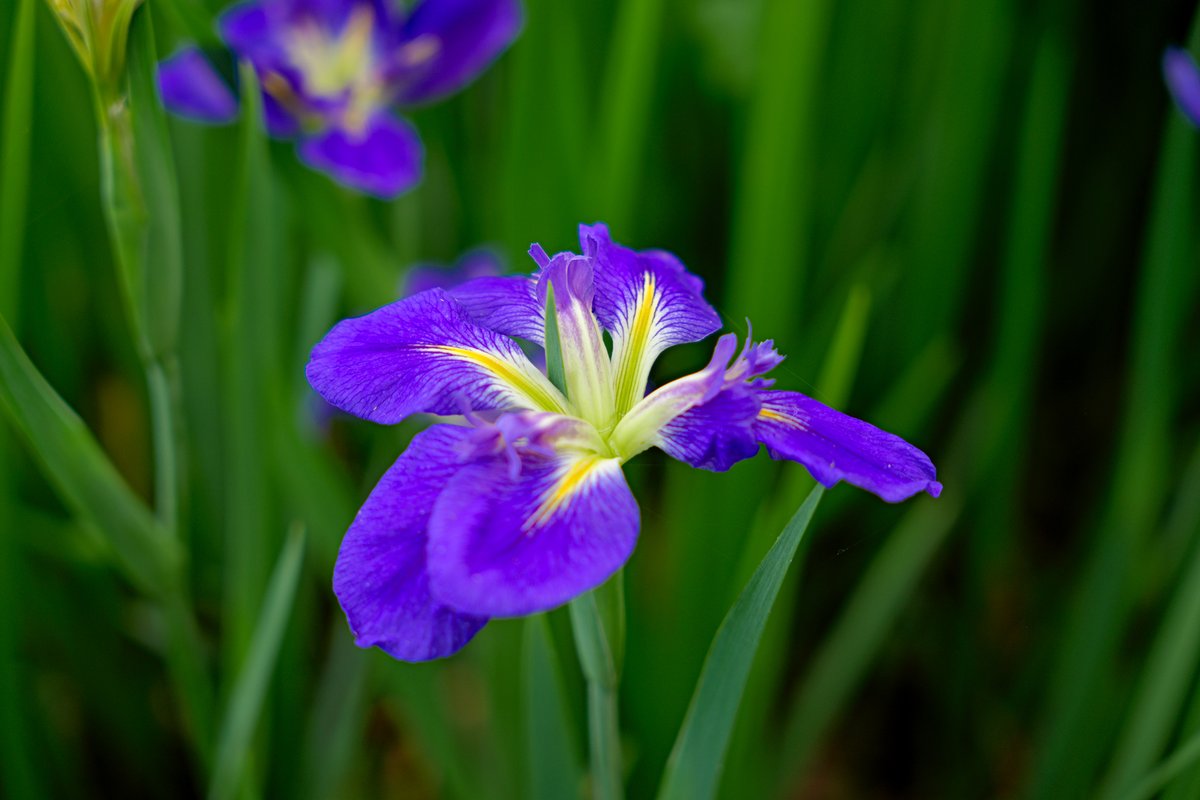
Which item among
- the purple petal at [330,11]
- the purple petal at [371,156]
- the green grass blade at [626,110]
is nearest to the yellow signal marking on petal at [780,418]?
the green grass blade at [626,110]

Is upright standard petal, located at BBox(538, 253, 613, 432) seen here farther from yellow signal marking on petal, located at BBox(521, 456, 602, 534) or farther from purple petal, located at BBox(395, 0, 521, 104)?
purple petal, located at BBox(395, 0, 521, 104)

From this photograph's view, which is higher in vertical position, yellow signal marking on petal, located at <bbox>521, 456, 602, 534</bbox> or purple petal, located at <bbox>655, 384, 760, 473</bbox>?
purple petal, located at <bbox>655, 384, 760, 473</bbox>

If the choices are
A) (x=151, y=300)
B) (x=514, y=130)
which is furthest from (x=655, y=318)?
(x=514, y=130)

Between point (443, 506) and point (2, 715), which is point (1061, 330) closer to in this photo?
point (443, 506)

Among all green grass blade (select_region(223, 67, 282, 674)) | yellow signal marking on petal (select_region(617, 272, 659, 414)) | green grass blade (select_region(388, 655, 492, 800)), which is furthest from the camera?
green grass blade (select_region(388, 655, 492, 800))

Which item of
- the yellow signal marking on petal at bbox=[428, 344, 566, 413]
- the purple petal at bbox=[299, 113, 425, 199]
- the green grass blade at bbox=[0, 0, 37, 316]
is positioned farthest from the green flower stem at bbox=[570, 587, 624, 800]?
the purple petal at bbox=[299, 113, 425, 199]

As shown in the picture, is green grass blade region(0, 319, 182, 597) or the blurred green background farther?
the blurred green background

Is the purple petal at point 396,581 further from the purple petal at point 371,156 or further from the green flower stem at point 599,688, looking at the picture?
the purple petal at point 371,156

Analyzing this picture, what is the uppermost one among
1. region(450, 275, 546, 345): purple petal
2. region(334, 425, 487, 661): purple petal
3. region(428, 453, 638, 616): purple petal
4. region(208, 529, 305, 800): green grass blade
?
region(450, 275, 546, 345): purple petal

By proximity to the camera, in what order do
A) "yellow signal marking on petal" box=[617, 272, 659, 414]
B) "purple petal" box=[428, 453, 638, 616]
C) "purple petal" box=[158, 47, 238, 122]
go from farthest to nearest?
"purple petal" box=[158, 47, 238, 122] < "yellow signal marking on petal" box=[617, 272, 659, 414] < "purple petal" box=[428, 453, 638, 616]
